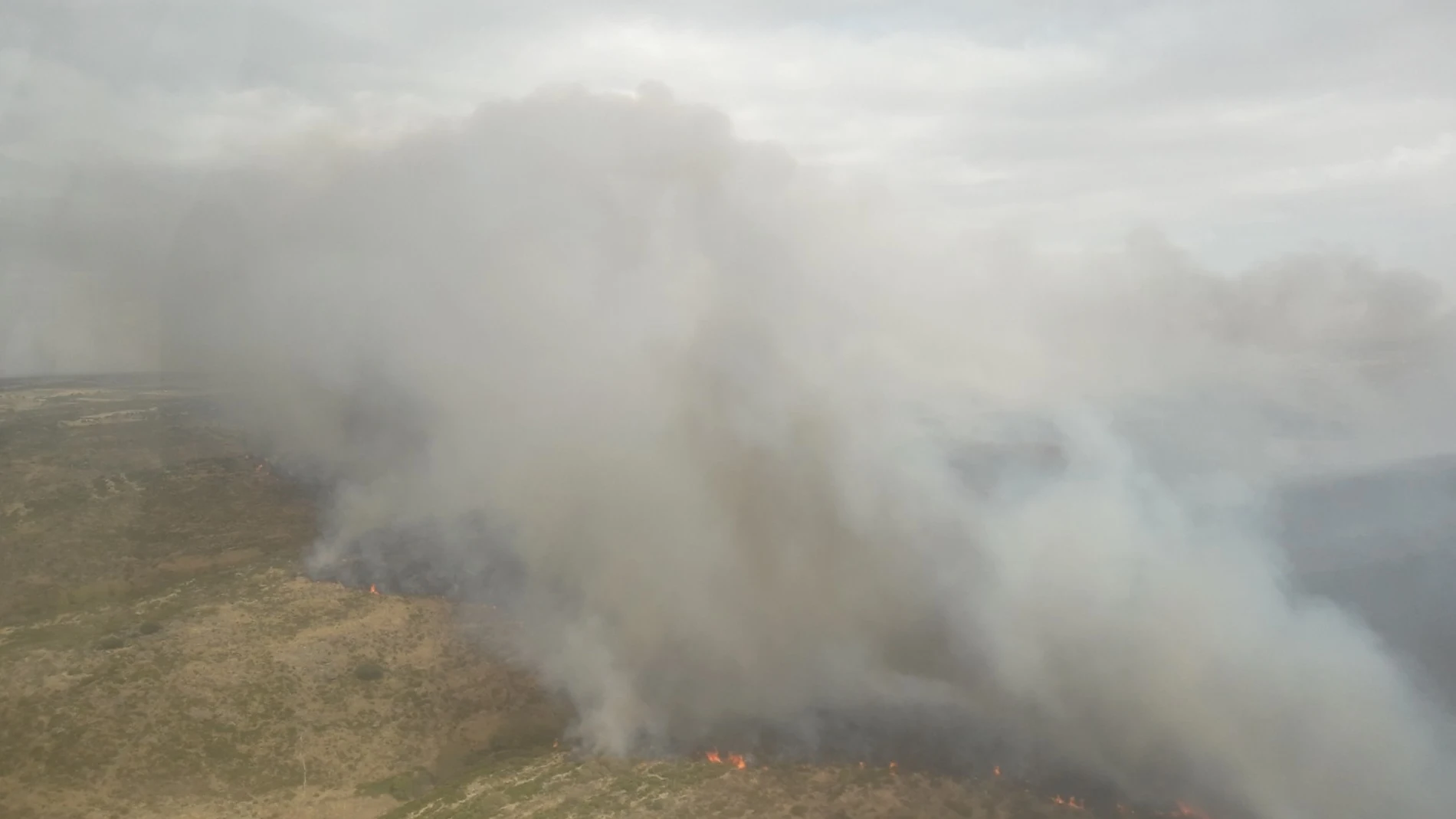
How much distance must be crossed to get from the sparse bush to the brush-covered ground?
91mm

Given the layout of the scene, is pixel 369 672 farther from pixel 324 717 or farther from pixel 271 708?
pixel 271 708

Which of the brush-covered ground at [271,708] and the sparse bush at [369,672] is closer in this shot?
the brush-covered ground at [271,708]

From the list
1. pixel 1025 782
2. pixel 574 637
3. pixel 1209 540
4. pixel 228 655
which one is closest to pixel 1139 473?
pixel 1209 540

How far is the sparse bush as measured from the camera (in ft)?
126

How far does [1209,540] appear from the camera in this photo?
44156 mm

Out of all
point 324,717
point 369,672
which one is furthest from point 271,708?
point 369,672

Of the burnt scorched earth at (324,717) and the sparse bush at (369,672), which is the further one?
the sparse bush at (369,672)

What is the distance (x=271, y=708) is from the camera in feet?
116

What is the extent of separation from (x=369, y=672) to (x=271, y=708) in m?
4.32

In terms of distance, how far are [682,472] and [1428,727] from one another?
118 feet

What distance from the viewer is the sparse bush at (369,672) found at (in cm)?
3850

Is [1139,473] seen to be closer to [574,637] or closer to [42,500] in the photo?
[574,637]

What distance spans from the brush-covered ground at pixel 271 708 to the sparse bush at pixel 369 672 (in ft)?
0.30

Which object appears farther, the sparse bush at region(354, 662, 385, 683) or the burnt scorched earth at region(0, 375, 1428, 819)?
the sparse bush at region(354, 662, 385, 683)
